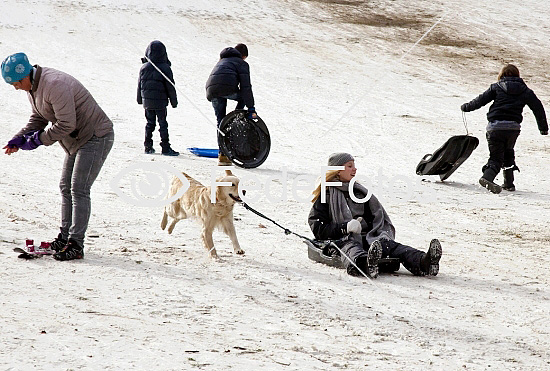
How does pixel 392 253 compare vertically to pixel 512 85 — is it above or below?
below

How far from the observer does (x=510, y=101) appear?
11516mm

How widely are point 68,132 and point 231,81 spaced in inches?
226

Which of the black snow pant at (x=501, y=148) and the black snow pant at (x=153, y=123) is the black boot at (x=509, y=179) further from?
the black snow pant at (x=153, y=123)

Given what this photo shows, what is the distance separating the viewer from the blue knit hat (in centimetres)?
636

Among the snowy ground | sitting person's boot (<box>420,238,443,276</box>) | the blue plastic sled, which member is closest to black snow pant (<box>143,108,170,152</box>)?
the snowy ground

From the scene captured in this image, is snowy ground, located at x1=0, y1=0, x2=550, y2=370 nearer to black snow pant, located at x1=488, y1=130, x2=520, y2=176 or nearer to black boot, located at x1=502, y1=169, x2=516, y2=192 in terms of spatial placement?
black boot, located at x1=502, y1=169, x2=516, y2=192

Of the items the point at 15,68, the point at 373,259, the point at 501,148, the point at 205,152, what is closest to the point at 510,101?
the point at 501,148

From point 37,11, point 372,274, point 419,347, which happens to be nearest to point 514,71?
point 372,274

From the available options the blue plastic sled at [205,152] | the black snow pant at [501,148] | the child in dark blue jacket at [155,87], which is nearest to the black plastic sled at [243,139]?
the blue plastic sled at [205,152]

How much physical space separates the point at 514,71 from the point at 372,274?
609cm

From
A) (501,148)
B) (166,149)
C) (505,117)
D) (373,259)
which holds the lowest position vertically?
(166,149)

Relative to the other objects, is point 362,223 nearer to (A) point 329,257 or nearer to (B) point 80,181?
(A) point 329,257

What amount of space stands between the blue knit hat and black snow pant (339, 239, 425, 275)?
3.15 metres

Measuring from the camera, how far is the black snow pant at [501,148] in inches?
455
